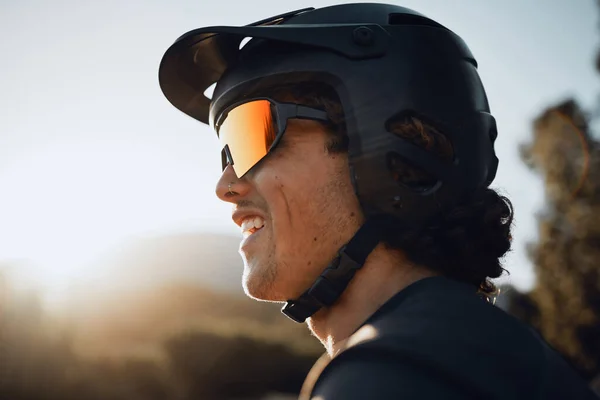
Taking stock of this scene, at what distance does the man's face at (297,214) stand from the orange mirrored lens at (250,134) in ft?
0.19

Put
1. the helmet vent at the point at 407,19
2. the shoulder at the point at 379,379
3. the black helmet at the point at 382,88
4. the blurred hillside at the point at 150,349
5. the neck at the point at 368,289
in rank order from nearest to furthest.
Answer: the shoulder at the point at 379,379, the neck at the point at 368,289, the black helmet at the point at 382,88, the helmet vent at the point at 407,19, the blurred hillside at the point at 150,349

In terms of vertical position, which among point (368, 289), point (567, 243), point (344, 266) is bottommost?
point (567, 243)

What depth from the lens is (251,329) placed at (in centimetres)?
1717

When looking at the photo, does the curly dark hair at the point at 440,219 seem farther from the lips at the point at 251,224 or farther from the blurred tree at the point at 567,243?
the blurred tree at the point at 567,243

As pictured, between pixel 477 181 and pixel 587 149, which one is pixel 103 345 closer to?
pixel 477 181

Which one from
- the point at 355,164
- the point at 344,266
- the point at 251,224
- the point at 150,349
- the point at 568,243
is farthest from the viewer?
the point at 568,243

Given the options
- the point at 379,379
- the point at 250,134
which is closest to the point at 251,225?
the point at 250,134

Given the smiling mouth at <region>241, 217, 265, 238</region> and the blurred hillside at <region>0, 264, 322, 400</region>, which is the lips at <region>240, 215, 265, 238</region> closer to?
the smiling mouth at <region>241, 217, 265, 238</region>

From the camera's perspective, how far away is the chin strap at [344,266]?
2.66 m

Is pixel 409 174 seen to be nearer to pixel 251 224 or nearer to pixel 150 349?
pixel 251 224

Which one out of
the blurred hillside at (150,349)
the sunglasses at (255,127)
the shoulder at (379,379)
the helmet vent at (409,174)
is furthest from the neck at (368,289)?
the blurred hillside at (150,349)

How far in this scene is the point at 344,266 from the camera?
2.66 meters

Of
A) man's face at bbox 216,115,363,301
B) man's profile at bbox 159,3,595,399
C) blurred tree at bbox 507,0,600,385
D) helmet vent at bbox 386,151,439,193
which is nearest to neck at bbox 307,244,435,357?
man's profile at bbox 159,3,595,399

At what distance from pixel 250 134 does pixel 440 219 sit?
899 mm
